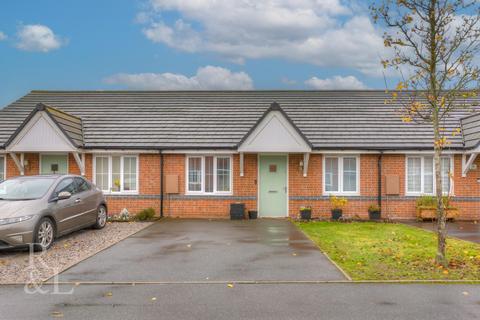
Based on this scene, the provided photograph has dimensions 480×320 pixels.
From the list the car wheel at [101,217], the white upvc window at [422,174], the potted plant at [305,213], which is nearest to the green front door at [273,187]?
the potted plant at [305,213]

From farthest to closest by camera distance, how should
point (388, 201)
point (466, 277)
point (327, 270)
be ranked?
1. point (388, 201)
2. point (327, 270)
3. point (466, 277)

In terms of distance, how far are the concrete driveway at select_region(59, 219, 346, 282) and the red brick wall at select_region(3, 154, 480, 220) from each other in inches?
131

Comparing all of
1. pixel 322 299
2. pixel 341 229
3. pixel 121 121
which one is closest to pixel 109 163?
pixel 121 121

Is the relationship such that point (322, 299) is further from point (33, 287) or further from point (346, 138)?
point (346, 138)

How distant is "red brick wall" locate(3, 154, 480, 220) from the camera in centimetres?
1639

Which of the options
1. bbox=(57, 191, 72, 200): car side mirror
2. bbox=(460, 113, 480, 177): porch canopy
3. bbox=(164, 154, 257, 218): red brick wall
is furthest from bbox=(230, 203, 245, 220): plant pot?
bbox=(460, 113, 480, 177): porch canopy

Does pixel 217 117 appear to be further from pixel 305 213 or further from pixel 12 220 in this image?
pixel 12 220

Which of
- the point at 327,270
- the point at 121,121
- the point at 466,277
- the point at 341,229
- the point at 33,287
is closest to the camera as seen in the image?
the point at 33,287

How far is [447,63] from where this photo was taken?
8.71m

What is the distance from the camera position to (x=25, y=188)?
11.0 metres

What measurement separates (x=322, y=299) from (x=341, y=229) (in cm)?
765

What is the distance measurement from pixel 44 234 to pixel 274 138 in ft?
28.3

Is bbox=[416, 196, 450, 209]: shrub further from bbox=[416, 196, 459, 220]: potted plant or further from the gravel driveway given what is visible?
the gravel driveway

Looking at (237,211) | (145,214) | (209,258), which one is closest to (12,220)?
(209,258)
